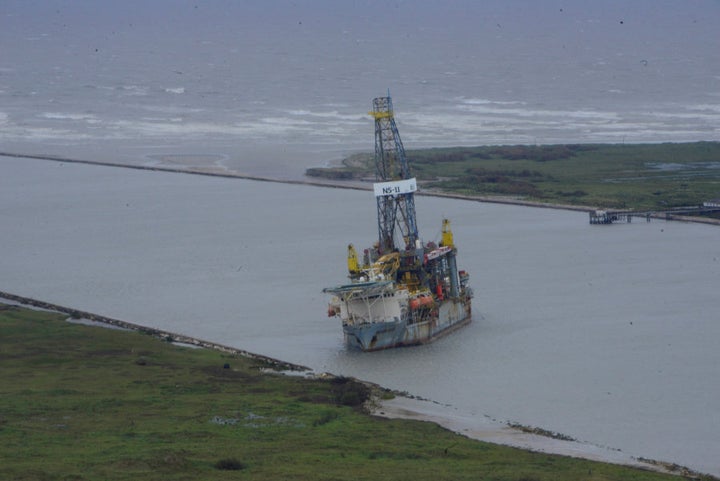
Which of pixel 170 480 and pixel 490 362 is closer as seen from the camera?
pixel 170 480

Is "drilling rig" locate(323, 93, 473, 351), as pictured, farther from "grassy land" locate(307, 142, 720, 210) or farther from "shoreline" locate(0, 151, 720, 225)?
"grassy land" locate(307, 142, 720, 210)

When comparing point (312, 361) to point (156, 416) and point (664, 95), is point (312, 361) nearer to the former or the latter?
point (156, 416)

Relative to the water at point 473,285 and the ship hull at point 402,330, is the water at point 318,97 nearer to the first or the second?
the water at point 473,285

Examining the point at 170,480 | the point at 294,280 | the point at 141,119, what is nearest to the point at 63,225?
the point at 294,280

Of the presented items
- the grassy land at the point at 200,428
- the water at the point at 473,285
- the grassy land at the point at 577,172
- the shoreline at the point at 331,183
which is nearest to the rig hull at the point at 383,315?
the water at the point at 473,285

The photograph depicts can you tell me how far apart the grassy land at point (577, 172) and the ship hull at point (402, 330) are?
2536 cm

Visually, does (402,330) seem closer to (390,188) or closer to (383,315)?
(383,315)

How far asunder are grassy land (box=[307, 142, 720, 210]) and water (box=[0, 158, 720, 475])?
4.15m

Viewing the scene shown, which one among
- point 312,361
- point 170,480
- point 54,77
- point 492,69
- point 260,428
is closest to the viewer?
point 170,480

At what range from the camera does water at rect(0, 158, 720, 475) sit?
35.0m

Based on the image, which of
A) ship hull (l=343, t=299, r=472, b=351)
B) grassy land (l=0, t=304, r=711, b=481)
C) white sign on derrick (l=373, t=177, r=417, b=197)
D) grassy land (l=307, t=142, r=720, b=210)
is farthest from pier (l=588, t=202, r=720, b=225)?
grassy land (l=0, t=304, r=711, b=481)

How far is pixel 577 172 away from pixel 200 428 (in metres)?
52.0

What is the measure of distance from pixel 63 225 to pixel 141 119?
5153 cm

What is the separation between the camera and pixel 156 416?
3136 cm
